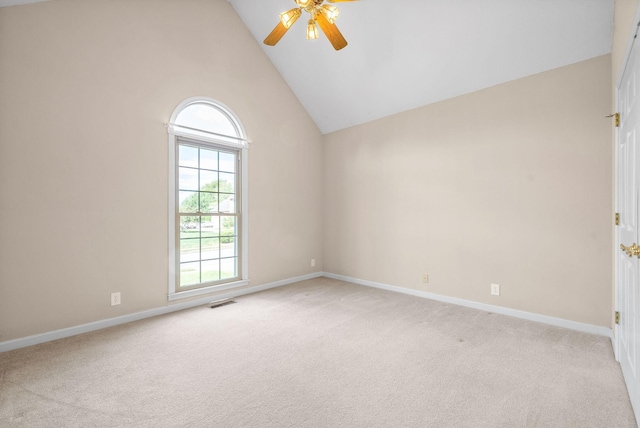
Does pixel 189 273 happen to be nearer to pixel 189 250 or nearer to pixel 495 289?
pixel 189 250

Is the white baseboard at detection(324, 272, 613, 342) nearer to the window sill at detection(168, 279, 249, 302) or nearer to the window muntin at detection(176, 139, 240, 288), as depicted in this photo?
the window sill at detection(168, 279, 249, 302)

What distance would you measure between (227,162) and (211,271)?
1487mm

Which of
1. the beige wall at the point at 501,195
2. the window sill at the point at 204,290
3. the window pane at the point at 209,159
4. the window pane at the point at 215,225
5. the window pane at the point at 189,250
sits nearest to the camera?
the beige wall at the point at 501,195

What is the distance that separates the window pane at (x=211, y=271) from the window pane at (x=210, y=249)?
7cm

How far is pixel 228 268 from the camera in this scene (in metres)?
4.19

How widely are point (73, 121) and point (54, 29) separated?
0.82m

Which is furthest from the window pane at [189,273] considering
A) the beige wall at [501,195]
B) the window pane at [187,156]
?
the beige wall at [501,195]

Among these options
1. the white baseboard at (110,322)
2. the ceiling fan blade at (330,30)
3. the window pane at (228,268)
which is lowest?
the white baseboard at (110,322)

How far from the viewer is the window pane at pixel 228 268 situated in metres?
4.10

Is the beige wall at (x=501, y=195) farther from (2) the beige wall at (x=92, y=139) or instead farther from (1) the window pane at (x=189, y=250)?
(2) the beige wall at (x=92, y=139)

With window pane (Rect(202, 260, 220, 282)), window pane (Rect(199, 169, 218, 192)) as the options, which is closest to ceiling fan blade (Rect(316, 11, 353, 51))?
window pane (Rect(199, 169, 218, 192))

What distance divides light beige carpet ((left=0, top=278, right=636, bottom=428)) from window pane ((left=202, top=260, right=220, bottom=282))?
28.1 inches

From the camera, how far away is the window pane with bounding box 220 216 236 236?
A: 4.11 meters

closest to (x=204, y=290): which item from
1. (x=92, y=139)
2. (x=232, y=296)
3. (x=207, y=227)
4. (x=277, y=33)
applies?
(x=232, y=296)
